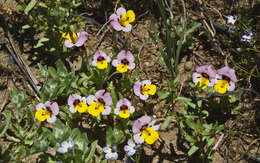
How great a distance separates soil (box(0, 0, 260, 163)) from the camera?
9.62ft

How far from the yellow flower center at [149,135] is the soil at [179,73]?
299 millimetres

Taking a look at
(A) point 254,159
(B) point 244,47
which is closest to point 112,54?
(B) point 244,47

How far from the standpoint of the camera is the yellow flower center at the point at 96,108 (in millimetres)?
2613

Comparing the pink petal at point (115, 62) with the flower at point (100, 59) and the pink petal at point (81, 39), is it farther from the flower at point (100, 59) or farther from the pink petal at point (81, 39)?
the pink petal at point (81, 39)

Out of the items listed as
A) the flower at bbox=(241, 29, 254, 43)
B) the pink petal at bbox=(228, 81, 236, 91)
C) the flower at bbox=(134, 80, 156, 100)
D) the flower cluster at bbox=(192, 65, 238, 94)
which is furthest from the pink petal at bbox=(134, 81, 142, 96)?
the flower at bbox=(241, 29, 254, 43)

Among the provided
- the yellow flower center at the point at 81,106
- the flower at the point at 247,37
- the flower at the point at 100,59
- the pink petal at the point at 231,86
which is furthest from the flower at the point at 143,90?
the flower at the point at 247,37

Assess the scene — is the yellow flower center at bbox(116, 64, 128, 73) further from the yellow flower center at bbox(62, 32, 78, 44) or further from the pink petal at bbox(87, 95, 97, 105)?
the yellow flower center at bbox(62, 32, 78, 44)

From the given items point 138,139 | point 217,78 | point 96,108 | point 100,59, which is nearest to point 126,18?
point 100,59

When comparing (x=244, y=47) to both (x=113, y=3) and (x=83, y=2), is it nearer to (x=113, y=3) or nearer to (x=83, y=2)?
(x=113, y=3)

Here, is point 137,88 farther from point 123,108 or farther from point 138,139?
point 138,139

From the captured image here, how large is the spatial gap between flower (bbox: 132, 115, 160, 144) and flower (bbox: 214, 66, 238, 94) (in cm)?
72

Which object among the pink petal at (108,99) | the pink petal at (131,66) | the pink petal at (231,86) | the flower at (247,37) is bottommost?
the pink petal at (231,86)

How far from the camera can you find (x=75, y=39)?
279cm

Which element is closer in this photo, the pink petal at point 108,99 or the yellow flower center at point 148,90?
the pink petal at point 108,99
